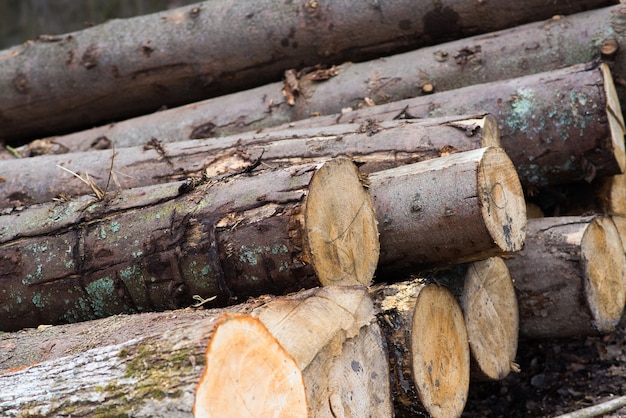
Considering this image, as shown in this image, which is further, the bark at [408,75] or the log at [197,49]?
the log at [197,49]

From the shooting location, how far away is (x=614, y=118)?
143 inches

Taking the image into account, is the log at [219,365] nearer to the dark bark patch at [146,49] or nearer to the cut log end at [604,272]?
the cut log end at [604,272]

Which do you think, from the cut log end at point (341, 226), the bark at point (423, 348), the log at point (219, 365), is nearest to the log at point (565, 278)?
the bark at point (423, 348)

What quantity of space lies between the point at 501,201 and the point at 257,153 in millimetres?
1077

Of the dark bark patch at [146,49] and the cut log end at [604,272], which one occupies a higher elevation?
the dark bark patch at [146,49]

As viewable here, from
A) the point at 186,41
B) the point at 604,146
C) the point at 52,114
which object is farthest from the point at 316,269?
the point at 52,114

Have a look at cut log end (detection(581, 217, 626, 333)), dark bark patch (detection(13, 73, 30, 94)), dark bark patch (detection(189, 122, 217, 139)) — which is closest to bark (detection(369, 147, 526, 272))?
cut log end (detection(581, 217, 626, 333))

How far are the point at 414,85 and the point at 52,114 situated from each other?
256 cm

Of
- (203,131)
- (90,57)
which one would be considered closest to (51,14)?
(90,57)

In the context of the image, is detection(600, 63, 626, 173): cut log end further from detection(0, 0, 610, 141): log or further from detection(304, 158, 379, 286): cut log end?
detection(304, 158, 379, 286): cut log end

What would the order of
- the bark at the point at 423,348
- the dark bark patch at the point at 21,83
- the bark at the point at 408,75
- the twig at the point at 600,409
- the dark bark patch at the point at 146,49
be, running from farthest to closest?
the dark bark patch at the point at 21,83 < the dark bark patch at the point at 146,49 < the bark at the point at 408,75 < the twig at the point at 600,409 < the bark at the point at 423,348

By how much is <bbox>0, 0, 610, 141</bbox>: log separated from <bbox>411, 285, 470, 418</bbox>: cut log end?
2106mm

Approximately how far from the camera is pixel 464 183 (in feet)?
8.82

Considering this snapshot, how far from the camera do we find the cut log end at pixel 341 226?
8.14 feet
